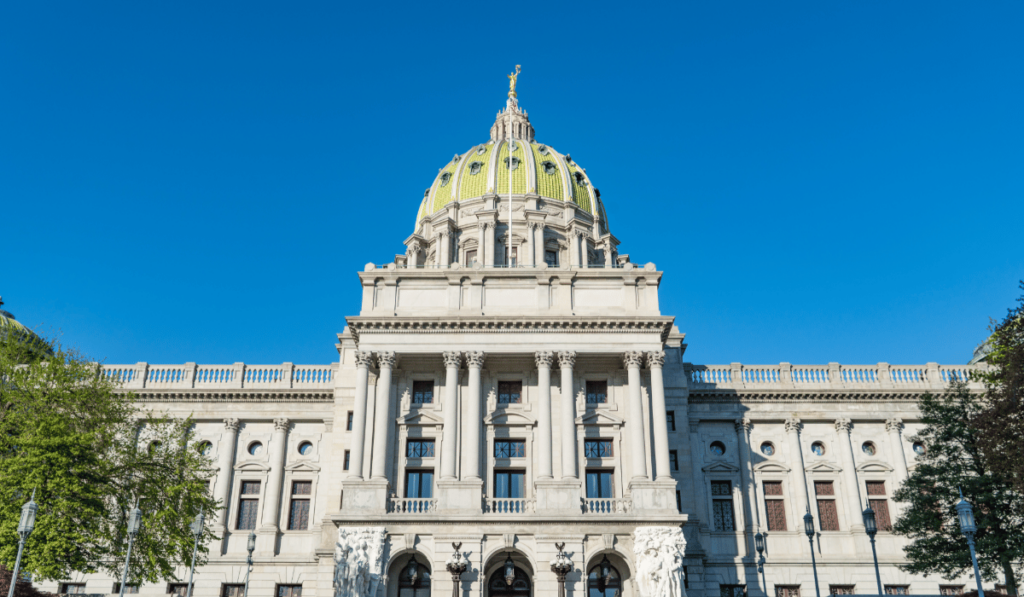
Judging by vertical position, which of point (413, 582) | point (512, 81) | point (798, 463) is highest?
point (512, 81)

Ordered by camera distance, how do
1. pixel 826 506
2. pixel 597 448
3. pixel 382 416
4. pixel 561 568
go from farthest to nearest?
pixel 826 506 → pixel 597 448 → pixel 382 416 → pixel 561 568

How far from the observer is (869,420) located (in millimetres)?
50281

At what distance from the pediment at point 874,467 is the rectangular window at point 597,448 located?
16.6 m

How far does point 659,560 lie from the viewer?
124 feet

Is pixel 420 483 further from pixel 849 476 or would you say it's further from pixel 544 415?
pixel 849 476

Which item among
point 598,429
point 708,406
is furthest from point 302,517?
point 708,406

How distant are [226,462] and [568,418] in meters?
21.5

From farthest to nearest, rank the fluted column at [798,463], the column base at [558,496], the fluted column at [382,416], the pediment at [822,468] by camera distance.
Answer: the pediment at [822,468] → the fluted column at [798,463] → the fluted column at [382,416] → the column base at [558,496]

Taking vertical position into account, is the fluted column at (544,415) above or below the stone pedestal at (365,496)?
above

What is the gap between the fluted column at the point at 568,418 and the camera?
40875 millimetres

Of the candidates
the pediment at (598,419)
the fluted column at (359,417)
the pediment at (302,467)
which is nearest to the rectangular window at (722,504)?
the pediment at (598,419)

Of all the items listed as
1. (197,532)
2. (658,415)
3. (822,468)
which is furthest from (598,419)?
(197,532)

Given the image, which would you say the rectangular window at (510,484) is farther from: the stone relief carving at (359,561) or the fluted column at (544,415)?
the stone relief carving at (359,561)

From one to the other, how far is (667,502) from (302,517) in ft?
71.5
